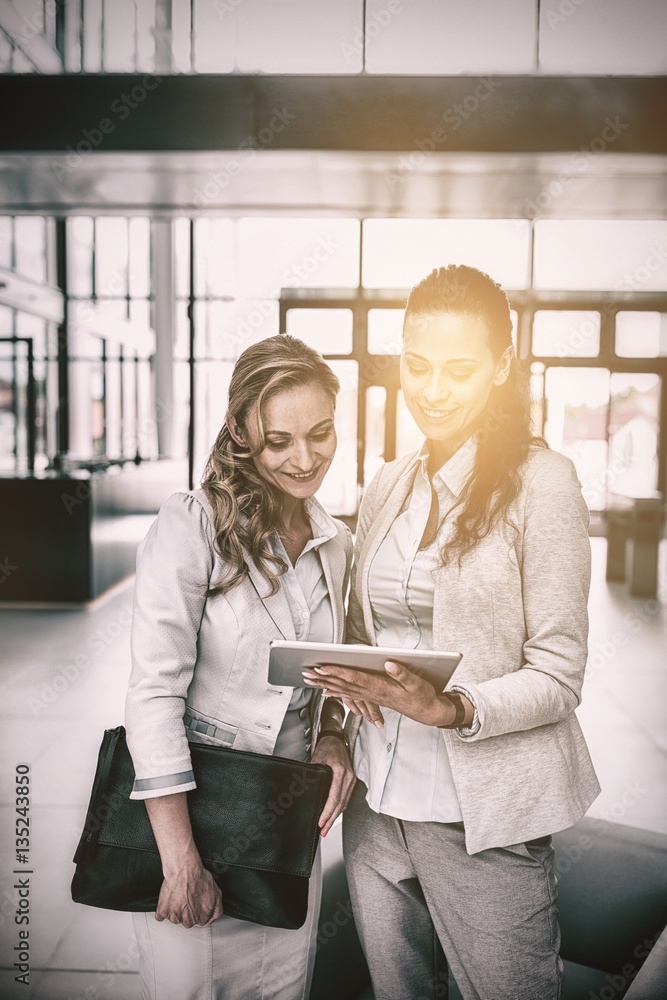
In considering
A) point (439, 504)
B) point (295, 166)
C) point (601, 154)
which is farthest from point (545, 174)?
point (439, 504)

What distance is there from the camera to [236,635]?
1.34 metres

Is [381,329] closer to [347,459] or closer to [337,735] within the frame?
[347,459]

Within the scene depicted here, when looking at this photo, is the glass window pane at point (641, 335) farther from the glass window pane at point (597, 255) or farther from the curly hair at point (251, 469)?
the curly hair at point (251, 469)

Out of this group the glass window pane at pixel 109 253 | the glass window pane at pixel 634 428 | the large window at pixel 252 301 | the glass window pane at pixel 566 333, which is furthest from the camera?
the glass window pane at pixel 109 253

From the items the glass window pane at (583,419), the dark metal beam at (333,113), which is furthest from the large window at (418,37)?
the glass window pane at (583,419)

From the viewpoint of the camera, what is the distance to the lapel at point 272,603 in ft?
4.50

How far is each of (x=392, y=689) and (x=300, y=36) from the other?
640 cm

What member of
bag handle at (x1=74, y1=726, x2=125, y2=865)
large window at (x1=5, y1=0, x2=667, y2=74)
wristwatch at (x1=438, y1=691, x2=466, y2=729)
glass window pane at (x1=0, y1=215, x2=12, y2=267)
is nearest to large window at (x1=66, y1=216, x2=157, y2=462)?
glass window pane at (x1=0, y1=215, x2=12, y2=267)

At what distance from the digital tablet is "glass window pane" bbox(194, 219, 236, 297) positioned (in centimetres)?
1569

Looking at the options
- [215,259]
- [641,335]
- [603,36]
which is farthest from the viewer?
[215,259]

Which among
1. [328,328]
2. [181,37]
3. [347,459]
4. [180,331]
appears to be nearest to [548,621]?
[181,37]

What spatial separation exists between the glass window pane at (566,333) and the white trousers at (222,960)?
12.2 m

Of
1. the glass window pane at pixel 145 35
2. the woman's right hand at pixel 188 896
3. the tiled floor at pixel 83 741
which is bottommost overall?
the tiled floor at pixel 83 741

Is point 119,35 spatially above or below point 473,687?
above
